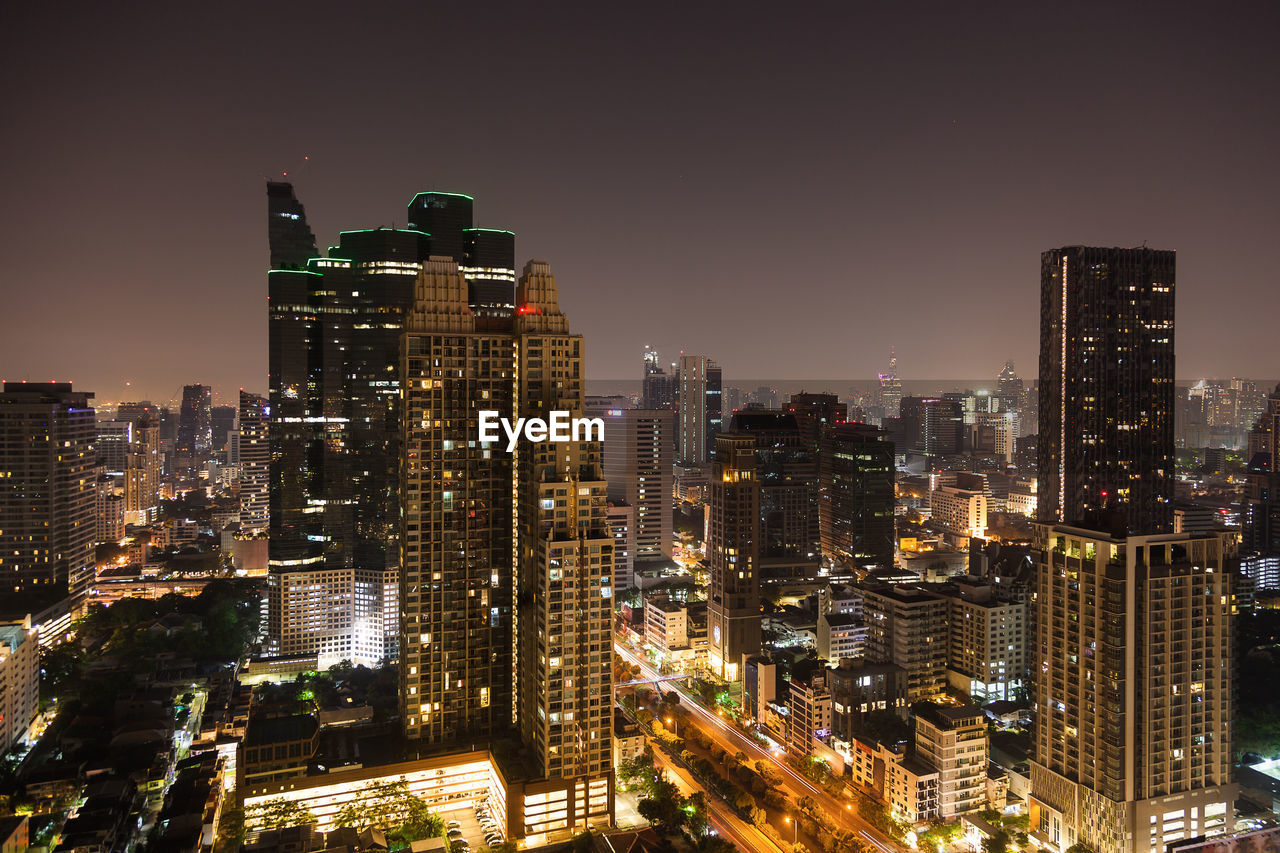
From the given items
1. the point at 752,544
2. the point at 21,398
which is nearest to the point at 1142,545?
the point at 752,544

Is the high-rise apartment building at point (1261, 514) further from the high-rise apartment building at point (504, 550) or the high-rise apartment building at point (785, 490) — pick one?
the high-rise apartment building at point (504, 550)

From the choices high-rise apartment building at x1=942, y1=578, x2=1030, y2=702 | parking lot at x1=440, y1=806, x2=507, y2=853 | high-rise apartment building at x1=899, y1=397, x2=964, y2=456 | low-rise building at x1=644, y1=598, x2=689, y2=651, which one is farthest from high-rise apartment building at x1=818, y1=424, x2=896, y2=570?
high-rise apartment building at x1=899, y1=397, x2=964, y2=456

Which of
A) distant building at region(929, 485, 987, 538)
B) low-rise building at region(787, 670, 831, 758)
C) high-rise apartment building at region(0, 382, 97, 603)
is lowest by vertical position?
low-rise building at region(787, 670, 831, 758)

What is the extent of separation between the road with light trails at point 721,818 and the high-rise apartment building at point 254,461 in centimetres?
5711

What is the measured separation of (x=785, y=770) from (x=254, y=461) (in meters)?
68.3

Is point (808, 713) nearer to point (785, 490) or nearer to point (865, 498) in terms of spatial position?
point (865, 498)

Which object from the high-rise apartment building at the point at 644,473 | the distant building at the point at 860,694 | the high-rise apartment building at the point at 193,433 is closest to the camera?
the distant building at the point at 860,694

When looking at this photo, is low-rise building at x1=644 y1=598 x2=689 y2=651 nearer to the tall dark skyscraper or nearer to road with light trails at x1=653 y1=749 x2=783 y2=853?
road with light trails at x1=653 y1=749 x2=783 y2=853

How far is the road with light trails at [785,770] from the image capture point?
29.9m

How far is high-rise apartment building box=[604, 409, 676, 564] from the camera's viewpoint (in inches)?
2783

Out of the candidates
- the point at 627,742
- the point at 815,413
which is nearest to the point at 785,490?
the point at 815,413

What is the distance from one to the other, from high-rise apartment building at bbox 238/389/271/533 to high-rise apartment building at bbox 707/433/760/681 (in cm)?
4978

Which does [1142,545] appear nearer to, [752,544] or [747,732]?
[747,732]

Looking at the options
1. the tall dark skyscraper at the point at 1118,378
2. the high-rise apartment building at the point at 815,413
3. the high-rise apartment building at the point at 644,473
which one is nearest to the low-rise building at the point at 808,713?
the tall dark skyscraper at the point at 1118,378
